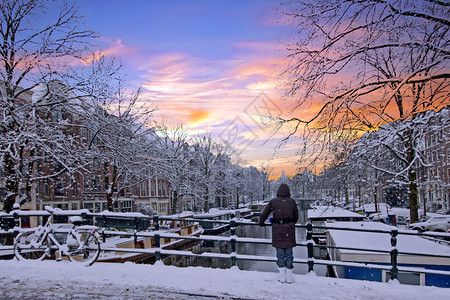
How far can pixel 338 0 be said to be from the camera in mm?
8039

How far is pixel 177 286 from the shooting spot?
20.7 feet

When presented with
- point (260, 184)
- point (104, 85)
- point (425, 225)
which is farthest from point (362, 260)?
point (260, 184)

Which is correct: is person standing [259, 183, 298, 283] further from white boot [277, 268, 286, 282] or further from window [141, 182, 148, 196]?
window [141, 182, 148, 196]

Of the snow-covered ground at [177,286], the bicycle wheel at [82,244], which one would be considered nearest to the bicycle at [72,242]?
the bicycle wheel at [82,244]

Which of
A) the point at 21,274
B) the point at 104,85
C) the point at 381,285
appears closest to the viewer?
the point at 381,285

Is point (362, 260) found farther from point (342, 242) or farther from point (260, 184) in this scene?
point (260, 184)

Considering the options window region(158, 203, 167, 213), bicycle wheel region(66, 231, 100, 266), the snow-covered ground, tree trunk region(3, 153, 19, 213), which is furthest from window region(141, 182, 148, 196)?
the snow-covered ground

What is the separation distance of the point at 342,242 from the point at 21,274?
32.6 ft

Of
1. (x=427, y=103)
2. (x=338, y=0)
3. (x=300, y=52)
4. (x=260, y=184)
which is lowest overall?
(x=260, y=184)

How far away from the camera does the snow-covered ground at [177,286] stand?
5.82m

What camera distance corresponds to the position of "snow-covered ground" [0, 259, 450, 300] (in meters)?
5.82

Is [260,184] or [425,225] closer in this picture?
[425,225]

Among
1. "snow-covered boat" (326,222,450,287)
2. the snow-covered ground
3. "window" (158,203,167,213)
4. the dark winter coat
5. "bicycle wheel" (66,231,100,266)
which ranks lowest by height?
"window" (158,203,167,213)

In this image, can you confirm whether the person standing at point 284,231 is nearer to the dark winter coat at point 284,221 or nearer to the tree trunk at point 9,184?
the dark winter coat at point 284,221
